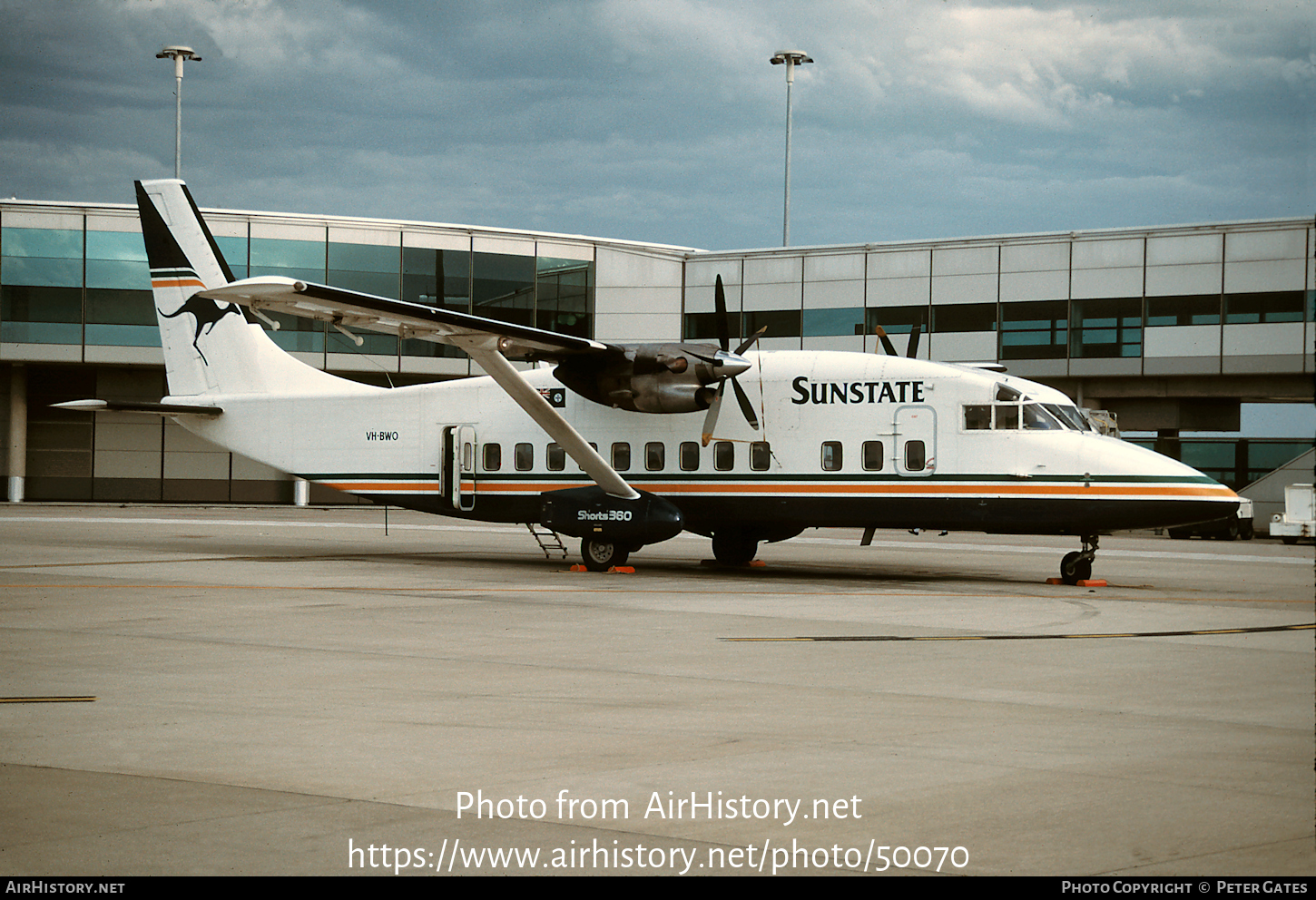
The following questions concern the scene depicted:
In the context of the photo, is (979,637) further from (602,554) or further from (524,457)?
(524,457)

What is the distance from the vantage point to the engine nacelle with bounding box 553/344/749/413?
21.5 meters

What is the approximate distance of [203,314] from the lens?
26.3 m

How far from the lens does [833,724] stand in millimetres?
8375

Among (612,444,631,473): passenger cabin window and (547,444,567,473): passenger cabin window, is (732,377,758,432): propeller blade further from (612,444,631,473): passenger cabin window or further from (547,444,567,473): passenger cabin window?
(547,444,567,473): passenger cabin window

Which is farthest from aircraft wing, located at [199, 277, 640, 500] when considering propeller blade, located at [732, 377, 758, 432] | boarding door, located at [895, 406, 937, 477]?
boarding door, located at [895, 406, 937, 477]

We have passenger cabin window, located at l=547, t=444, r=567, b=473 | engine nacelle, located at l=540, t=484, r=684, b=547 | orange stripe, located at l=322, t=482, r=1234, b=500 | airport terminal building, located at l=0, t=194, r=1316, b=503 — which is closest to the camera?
orange stripe, located at l=322, t=482, r=1234, b=500

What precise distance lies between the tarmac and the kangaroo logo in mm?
9122

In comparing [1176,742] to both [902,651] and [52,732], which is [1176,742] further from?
[52,732]

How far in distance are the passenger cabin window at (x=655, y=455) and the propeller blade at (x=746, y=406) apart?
175 centimetres

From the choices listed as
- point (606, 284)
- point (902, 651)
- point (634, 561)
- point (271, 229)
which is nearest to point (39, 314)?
point (271, 229)

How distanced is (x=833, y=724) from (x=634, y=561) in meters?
17.7

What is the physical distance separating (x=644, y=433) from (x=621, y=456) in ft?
2.12

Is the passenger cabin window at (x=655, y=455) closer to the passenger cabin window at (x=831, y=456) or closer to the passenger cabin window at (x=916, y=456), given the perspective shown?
the passenger cabin window at (x=831, y=456)

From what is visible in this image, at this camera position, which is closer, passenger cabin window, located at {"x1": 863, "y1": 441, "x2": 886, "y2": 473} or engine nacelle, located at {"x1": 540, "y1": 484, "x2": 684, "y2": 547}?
passenger cabin window, located at {"x1": 863, "y1": 441, "x2": 886, "y2": 473}
